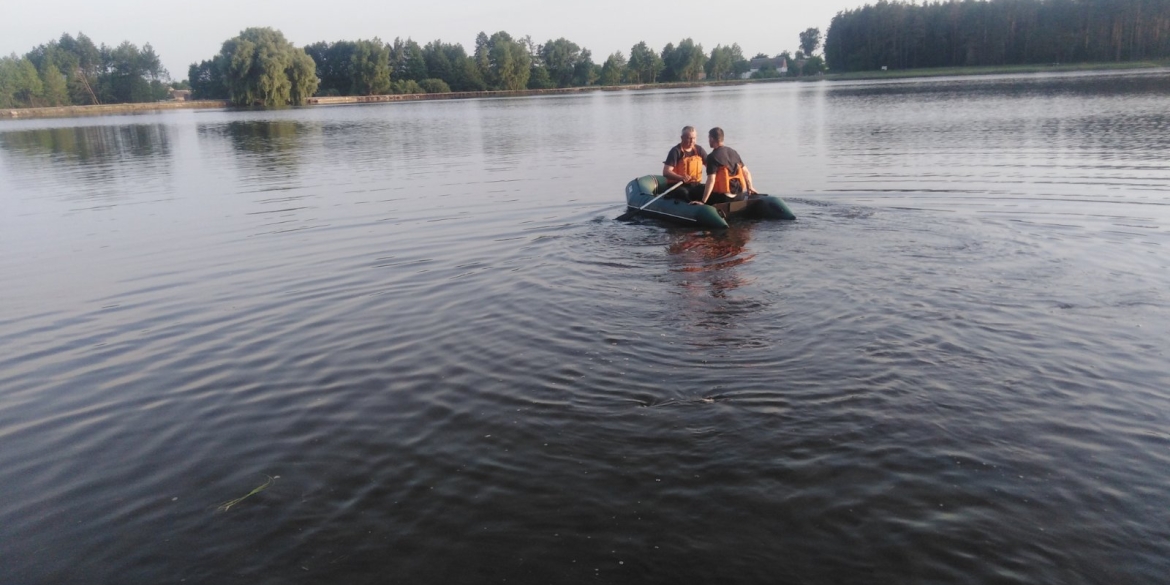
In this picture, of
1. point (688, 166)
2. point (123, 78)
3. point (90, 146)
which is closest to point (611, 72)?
point (123, 78)

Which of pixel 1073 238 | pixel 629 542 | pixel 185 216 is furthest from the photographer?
pixel 185 216

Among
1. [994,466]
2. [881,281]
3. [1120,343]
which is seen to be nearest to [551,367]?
[994,466]

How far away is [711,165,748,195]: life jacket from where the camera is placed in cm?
1323

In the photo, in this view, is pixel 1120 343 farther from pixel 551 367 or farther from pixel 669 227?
pixel 669 227

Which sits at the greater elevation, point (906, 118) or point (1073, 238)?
point (906, 118)

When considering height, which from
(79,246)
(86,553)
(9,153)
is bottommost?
(86,553)

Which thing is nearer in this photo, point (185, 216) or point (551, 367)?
point (551, 367)

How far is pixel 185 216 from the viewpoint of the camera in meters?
16.3

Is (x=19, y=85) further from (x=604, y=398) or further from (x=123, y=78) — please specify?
(x=604, y=398)

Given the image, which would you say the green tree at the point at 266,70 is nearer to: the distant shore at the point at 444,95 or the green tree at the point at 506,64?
the distant shore at the point at 444,95

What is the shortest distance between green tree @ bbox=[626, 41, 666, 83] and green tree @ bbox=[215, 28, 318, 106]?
273 ft

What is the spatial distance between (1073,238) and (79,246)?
1568 centimetres

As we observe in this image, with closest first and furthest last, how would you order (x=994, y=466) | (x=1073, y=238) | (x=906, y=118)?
1. (x=994, y=466)
2. (x=1073, y=238)
3. (x=906, y=118)

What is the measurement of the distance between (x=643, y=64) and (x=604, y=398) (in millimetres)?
155791
